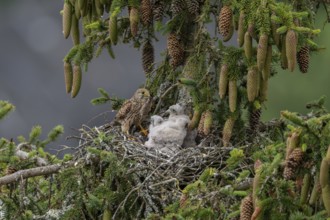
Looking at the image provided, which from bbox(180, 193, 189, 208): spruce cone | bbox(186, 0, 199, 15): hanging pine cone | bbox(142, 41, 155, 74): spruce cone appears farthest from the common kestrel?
bbox(180, 193, 189, 208): spruce cone

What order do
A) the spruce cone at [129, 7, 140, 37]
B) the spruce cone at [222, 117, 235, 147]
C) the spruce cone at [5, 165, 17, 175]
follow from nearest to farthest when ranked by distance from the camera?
A: the spruce cone at [5, 165, 17, 175], the spruce cone at [222, 117, 235, 147], the spruce cone at [129, 7, 140, 37]

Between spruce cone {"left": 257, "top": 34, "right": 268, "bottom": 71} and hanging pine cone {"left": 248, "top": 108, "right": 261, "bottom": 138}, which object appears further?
hanging pine cone {"left": 248, "top": 108, "right": 261, "bottom": 138}

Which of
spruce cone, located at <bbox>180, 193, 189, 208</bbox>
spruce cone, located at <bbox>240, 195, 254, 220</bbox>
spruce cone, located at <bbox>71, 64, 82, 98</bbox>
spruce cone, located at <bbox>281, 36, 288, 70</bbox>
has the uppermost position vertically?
spruce cone, located at <bbox>71, 64, 82, 98</bbox>

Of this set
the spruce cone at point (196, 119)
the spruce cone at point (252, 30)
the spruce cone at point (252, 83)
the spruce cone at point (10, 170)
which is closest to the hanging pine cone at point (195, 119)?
the spruce cone at point (196, 119)

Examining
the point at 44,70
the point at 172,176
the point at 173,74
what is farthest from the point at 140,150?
the point at 44,70

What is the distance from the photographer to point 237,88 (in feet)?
28.9

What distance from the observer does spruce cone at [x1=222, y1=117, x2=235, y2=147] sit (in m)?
8.88

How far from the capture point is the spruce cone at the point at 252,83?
852cm

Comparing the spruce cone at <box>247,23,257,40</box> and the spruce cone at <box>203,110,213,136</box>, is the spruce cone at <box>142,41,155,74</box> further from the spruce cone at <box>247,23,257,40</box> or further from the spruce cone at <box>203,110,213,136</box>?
the spruce cone at <box>247,23,257,40</box>

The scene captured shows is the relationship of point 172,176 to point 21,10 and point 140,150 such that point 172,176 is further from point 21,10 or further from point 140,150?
point 21,10

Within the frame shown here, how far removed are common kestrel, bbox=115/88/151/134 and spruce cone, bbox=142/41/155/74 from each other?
17 cm

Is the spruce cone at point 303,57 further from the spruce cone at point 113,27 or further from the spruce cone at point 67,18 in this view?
A: the spruce cone at point 67,18

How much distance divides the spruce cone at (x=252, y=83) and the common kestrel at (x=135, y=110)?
119 centimetres

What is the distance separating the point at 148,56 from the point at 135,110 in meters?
0.42
